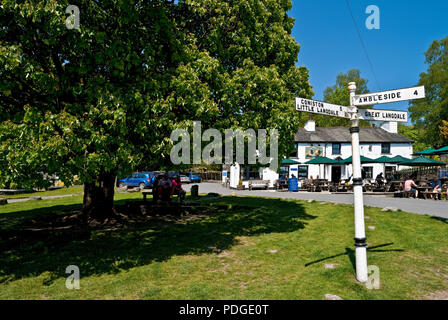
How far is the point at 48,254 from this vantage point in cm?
757

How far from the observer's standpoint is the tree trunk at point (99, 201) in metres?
11.7

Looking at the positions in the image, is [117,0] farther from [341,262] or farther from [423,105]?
[423,105]

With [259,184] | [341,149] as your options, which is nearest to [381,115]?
[259,184]

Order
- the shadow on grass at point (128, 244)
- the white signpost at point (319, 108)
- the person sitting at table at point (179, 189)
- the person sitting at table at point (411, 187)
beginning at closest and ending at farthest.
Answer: the white signpost at point (319, 108) < the shadow on grass at point (128, 244) < the person sitting at table at point (179, 189) < the person sitting at table at point (411, 187)

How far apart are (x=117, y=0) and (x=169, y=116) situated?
101 inches

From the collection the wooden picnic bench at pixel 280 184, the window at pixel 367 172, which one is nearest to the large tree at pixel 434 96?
the window at pixel 367 172

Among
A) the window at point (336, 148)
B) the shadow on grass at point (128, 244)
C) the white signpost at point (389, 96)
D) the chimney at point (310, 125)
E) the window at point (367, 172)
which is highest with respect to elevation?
the chimney at point (310, 125)

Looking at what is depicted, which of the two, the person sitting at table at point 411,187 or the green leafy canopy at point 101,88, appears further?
the person sitting at table at point 411,187

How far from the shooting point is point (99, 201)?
11781 millimetres

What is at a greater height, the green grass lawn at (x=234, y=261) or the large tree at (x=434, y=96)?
the large tree at (x=434, y=96)

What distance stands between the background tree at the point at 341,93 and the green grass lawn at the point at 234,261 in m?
52.8

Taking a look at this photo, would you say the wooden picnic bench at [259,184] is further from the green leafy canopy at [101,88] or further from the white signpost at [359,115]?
the white signpost at [359,115]

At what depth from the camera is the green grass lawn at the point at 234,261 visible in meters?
5.09

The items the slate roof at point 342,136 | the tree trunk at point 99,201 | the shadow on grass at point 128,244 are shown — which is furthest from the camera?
the slate roof at point 342,136
